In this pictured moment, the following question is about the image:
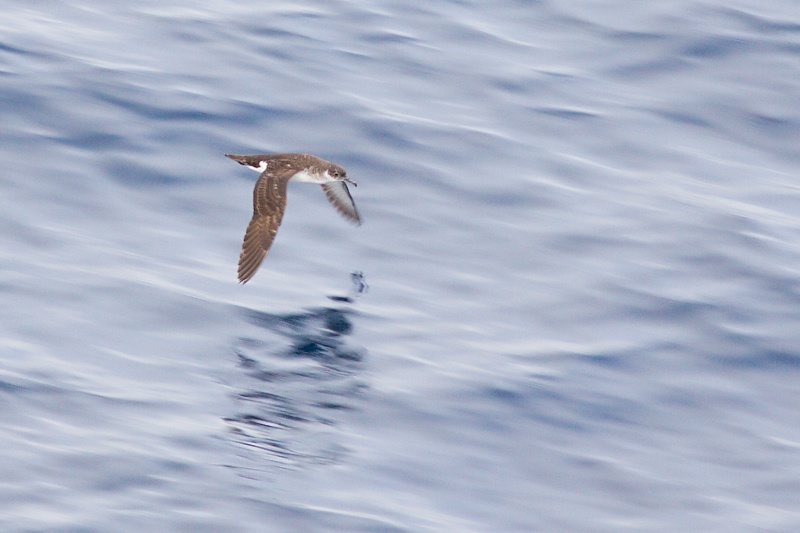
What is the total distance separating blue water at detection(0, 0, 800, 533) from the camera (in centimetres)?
728

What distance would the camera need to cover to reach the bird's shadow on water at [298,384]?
295 inches

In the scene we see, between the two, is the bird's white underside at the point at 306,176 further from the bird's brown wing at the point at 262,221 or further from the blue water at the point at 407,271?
the blue water at the point at 407,271

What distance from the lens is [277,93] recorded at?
12.7 metres

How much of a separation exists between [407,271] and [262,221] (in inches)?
48.4

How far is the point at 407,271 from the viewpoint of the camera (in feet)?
33.0

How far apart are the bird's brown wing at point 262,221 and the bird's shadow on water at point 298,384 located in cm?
36

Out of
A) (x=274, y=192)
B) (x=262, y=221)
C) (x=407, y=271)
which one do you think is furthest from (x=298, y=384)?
(x=274, y=192)

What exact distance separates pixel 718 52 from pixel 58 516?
33.2 feet

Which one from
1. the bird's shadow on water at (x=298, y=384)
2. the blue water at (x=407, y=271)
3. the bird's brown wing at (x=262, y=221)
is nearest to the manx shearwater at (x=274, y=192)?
the bird's brown wing at (x=262, y=221)

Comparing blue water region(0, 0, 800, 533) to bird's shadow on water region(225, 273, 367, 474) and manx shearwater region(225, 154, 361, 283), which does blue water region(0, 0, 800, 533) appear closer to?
bird's shadow on water region(225, 273, 367, 474)

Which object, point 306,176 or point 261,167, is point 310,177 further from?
point 261,167

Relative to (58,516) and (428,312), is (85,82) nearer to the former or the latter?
(428,312)

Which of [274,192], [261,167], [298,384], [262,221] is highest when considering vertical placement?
[261,167]

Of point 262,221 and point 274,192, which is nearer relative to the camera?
point 262,221
